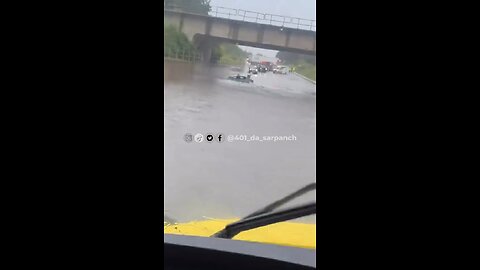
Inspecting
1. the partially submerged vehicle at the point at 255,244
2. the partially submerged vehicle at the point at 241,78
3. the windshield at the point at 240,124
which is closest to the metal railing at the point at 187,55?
the windshield at the point at 240,124

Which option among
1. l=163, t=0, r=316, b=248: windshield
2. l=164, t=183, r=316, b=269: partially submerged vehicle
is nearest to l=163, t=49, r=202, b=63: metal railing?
l=163, t=0, r=316, b=248: windshield

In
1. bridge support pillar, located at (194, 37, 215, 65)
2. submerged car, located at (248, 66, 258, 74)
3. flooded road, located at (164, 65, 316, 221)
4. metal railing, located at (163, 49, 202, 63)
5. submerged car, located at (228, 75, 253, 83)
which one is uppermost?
bridge support pillar, located at (194, 37, 215, 65)

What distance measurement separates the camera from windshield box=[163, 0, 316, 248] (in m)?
1.41

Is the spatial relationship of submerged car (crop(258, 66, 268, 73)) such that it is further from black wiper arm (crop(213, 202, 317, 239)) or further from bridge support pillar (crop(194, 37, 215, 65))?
black wiper arm (crop(213, 202, 317, 239))

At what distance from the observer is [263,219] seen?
5.27ft

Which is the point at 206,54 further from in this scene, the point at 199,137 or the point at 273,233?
the point at 273,233

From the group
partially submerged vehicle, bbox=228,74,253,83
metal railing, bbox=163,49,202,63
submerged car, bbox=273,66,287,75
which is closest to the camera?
metal railing, bbox=163,49,202,63

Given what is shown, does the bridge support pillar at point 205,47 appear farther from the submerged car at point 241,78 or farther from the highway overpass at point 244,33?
the submerged car at point 241,78

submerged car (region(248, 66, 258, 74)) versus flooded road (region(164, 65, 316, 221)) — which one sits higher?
submerged car (region(248, 66, 258, 74))

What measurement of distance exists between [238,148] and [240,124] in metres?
0.13

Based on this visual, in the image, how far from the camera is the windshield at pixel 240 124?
141 cm
